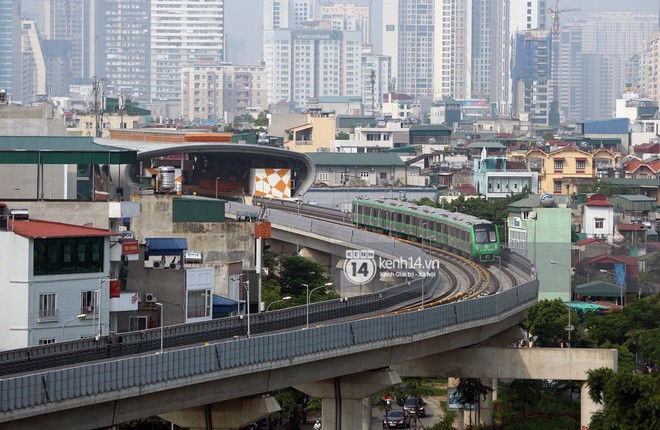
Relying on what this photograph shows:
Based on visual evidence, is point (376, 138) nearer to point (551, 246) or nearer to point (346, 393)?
point (551, 246)

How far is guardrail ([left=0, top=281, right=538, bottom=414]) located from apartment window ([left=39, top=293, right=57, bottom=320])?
7.45m

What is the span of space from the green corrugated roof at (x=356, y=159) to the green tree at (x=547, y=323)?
3108 inches

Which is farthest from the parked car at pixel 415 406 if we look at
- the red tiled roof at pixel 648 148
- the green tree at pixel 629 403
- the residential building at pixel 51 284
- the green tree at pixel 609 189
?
the red tiled roof at pixel 648 148

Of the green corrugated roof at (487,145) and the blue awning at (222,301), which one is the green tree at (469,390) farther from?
the green corrugated roof at (487,145)

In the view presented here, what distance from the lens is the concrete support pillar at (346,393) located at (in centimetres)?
5488

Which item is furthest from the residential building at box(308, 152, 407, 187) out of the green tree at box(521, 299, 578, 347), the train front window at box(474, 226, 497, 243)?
the green tree at box(521, 299, 578, 347)

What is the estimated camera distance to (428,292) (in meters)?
66.7

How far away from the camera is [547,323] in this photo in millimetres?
76625

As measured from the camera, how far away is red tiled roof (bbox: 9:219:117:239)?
51.7 meters

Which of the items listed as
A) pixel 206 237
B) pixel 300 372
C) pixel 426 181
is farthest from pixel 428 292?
pixel 426 181

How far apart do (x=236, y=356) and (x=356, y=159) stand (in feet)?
370

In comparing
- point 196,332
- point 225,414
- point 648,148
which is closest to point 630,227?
point 648,148

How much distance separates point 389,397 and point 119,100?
122049mm

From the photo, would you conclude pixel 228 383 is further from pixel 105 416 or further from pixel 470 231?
pixel 470 231
